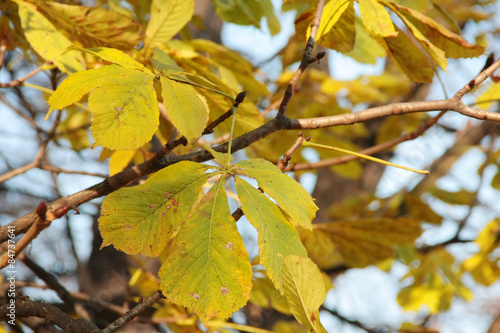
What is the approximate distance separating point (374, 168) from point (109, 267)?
1.85 m

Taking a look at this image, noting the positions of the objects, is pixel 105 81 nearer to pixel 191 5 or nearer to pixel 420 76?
pixel 191 5

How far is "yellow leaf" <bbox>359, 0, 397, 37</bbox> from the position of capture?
694 mm

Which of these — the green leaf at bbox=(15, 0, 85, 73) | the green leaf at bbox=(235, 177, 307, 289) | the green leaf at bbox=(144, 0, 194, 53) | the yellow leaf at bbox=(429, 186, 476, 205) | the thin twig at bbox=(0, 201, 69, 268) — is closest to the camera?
the thin twig at bbox=(0, 201, 69, 268)

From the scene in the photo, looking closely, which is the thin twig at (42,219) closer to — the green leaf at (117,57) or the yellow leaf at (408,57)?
the green leaf at (117,57)

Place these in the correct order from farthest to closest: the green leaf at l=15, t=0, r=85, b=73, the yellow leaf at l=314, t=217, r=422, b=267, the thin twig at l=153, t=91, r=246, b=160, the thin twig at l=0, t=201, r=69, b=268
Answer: the yellow leaf at l=314, t=217, r=422, b=267, the green leaf at l=15, t=0, r=85, b=73, the thin twig at l=153, t=91, r=246, b=160, the thin twig at l=0, t=201, r=69, b=268

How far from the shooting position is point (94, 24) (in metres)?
0.83

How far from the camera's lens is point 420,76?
0.86m

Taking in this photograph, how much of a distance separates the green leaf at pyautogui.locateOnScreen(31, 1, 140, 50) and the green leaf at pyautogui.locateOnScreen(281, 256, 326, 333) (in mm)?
580

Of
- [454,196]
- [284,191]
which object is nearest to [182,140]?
[284,191]

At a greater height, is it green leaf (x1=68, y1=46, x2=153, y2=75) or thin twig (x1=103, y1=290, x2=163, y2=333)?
green leaf (x1=68, y1=46, x2=153, y2=75)

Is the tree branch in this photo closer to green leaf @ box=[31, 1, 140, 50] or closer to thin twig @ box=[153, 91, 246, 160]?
thin twig @ box=[153, 91, 246, 160]

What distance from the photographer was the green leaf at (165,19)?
3.00 ft

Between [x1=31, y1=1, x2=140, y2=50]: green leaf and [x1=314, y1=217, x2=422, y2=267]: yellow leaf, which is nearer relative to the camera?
[x1=31, y1=1, x2=140, y2=50]: green leaf

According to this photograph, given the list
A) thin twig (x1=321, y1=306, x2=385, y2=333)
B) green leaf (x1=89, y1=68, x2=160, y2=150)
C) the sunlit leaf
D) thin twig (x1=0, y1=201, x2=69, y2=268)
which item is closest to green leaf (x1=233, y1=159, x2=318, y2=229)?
green leaf (x1=89, y1=68, x2=160, y2=150)
